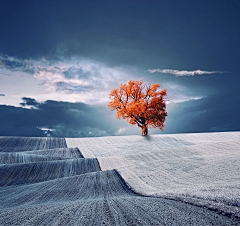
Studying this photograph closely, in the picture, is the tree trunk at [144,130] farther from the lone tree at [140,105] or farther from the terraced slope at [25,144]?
the terraced slope at [25,144]

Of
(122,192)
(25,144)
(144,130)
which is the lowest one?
(122,192)

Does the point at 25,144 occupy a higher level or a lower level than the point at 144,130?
lower

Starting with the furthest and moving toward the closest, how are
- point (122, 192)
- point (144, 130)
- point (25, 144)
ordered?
1. point (144, 130)
2. point (25, 144)
3. point (122, 192)

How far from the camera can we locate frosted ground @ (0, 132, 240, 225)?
10.7 feet

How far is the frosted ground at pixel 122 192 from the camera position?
3.27m

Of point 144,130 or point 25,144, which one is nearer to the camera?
point 25,144

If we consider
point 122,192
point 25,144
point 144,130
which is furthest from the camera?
point 144,130

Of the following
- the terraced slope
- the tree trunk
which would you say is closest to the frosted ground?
the terraced slope

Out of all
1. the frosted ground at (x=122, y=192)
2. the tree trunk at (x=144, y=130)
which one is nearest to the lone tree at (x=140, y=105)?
the tree trunk at (x=144, y=130)

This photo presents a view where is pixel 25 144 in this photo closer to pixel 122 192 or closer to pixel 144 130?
pixel 144 130

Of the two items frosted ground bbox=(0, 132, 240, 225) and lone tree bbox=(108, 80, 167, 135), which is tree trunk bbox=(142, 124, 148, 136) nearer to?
lone tree bbox=(108, 80, 167, 135)

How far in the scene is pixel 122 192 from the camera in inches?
254

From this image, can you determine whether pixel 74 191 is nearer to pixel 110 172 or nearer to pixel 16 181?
pixel 110 172

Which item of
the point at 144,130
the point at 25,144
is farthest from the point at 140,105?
the point at 25,144
